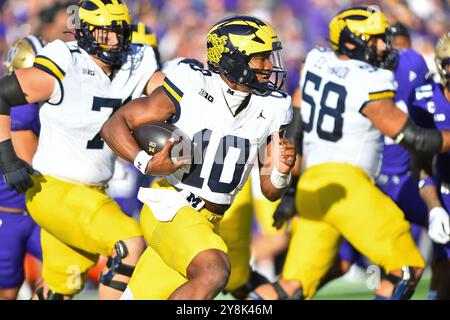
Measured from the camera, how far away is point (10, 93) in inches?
199

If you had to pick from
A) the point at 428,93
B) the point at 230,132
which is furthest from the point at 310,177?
the point at 230,132

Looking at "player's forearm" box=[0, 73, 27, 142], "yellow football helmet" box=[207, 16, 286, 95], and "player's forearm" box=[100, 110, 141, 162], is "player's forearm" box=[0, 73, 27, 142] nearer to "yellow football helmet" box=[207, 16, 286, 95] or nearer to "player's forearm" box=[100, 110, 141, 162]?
"player's forearm" box=[100, 110, 141, 162]

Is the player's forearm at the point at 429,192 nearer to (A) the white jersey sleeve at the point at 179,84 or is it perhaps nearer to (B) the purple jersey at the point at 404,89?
(B) the purple jersey at the point at 404,89

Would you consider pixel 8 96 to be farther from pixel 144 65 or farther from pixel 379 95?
pixel 379 95

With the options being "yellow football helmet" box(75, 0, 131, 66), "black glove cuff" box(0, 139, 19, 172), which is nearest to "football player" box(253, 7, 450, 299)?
"yellow football helmet" box(75, 0, 131, 66)

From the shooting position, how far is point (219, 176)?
449 centimetres

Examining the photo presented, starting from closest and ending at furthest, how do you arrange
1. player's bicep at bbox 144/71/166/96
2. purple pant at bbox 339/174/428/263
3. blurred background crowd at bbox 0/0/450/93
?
player's bicep at bbox 144/71/166/96
purple pant at bbox 339/174/428/263
blurred background crowd at bbox 0/0/450/93

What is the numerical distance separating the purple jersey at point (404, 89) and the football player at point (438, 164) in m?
0.19

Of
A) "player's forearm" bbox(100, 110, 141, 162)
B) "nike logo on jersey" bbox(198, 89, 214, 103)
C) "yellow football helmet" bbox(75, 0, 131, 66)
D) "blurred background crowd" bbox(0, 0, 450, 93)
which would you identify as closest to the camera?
"player's forearm" bbox(100, 110, 141, 162)

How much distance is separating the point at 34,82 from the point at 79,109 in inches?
11.7

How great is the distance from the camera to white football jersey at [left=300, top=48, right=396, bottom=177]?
17.9 ft

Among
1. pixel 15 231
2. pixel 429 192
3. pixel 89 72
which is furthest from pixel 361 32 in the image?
pixel 15 231

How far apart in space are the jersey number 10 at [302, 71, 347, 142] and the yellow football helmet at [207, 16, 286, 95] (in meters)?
1.07

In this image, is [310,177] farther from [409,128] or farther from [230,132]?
[230,132]
